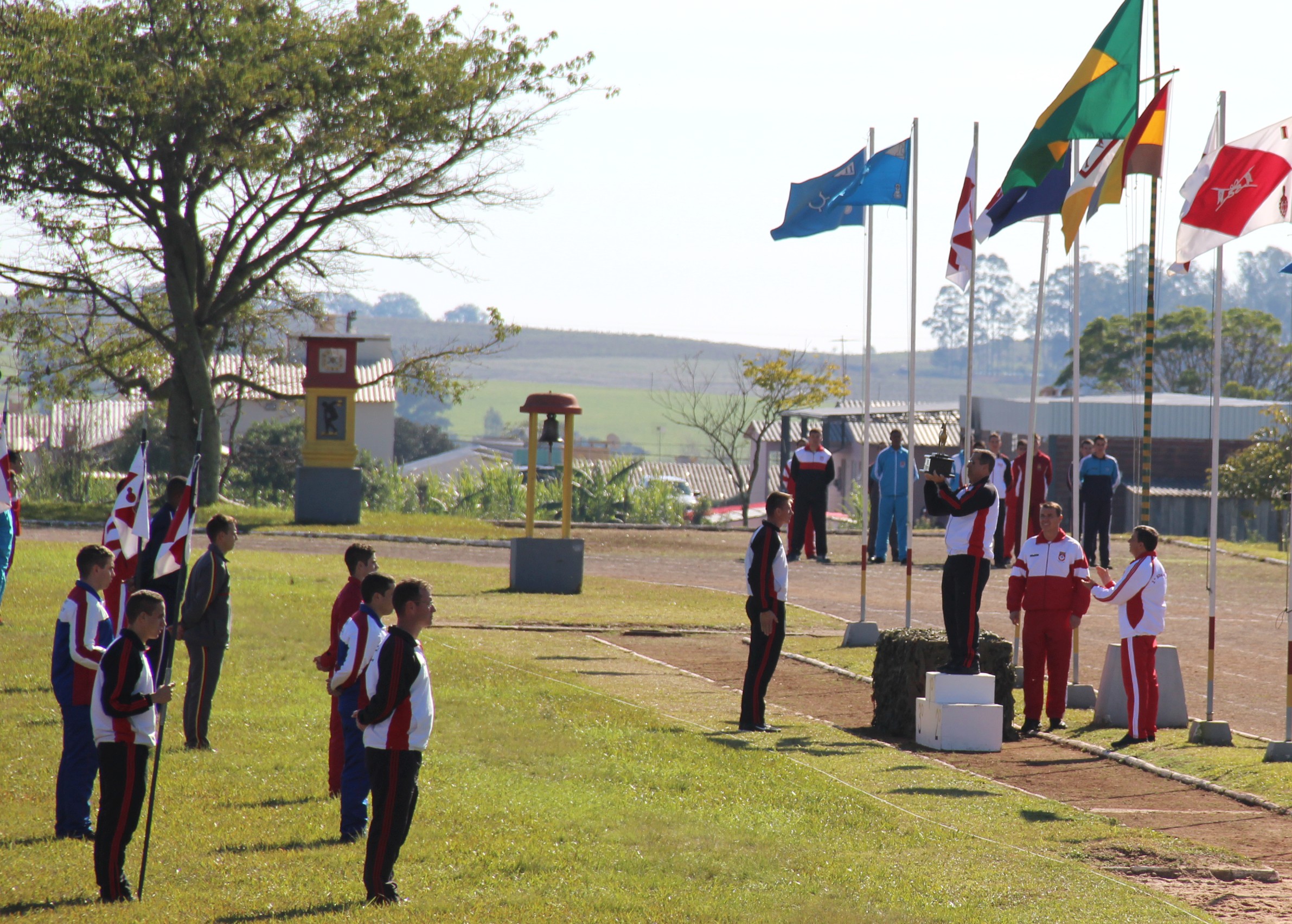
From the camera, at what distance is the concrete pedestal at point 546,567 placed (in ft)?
70.2

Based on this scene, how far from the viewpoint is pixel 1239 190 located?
1173cm

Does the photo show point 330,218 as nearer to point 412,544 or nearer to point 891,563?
point 412,544

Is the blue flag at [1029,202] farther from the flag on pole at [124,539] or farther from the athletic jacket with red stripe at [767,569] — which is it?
the flag on pole at [124,539]

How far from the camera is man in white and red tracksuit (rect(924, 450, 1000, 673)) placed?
11.8 m

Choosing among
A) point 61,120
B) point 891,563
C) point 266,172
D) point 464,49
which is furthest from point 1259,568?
point 61,120

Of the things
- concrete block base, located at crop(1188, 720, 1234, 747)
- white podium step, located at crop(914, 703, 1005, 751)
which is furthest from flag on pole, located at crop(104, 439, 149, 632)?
concrete block base, located at crop(1188, 720, 1234, 747)

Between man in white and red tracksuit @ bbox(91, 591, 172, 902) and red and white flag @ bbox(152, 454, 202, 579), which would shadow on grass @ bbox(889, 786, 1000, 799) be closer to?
red and white flag @ bbox(152, 454, 202, 579)

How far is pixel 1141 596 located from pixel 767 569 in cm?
311

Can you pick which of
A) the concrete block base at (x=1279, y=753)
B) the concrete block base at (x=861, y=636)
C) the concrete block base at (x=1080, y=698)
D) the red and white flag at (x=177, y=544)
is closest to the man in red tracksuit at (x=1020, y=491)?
the concrete block base at (x=861, y=636)

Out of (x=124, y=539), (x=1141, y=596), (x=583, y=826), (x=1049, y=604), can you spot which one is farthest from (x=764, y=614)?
(x=124, y=539)

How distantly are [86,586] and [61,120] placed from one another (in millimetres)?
24159

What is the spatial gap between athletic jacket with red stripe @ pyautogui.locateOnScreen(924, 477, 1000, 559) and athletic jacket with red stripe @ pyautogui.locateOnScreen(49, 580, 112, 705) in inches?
257

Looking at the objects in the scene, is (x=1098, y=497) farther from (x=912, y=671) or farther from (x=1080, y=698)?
(x=912, y=671)

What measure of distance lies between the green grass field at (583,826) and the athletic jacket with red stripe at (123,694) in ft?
2.74
